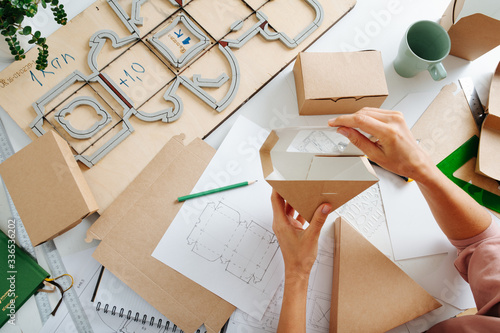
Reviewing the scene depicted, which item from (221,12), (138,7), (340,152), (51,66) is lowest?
(51,66)

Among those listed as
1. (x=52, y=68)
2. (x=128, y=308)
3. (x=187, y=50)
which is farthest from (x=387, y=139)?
(x=52, y=68)

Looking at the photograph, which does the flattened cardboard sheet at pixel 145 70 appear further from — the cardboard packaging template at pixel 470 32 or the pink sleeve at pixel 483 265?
the pink sleeve at pixel 483 265

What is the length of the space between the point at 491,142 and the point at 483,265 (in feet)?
1.19

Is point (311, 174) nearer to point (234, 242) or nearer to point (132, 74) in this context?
point (234, 242)

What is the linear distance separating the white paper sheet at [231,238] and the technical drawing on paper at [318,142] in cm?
12

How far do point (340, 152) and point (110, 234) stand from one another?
0.61 metres

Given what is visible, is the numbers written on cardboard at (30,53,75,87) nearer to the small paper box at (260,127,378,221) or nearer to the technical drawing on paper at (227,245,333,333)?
the small paper box at (260,127,378,221)

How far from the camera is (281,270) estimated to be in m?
0.81

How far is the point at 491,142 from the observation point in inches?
35.0

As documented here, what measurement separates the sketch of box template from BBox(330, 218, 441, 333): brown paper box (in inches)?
25.1

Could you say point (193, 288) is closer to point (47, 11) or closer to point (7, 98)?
point (7, 98)

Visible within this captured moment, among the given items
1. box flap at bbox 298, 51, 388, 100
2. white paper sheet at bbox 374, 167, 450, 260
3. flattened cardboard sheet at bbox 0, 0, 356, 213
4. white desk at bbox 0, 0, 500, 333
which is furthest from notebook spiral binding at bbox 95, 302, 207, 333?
box flap at bbox 298, 51, 388, 100

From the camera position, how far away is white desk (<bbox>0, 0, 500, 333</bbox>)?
0.91 m

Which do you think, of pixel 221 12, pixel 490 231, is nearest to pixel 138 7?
pixel 221 12
